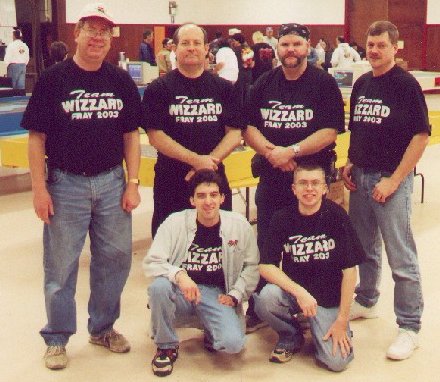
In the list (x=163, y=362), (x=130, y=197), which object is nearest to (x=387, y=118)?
(x=130, y=197)

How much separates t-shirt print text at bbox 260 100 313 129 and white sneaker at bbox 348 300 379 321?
1103 millimetres

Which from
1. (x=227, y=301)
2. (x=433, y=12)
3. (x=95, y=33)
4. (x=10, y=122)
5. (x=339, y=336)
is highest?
(x=433, y=12)

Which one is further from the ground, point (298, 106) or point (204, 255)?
point (298, 106)

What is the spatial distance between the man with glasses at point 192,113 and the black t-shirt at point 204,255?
300 mm

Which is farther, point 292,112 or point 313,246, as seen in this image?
point 292,112

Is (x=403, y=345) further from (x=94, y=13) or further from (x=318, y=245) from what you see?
(x=94, y=13)

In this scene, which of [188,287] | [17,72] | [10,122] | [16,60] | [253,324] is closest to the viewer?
[188,287]

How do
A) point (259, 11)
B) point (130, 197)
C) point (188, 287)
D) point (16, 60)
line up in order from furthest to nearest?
point (259, 11) < point (16, 60) < point (130, 197) < point (188, 287)

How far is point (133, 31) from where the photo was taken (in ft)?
67.8

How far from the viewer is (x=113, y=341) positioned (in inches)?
144

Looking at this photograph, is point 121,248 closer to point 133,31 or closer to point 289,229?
point 289,229

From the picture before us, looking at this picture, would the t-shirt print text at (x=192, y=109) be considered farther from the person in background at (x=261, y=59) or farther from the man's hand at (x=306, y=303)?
the person in background at (x=261, y=59)

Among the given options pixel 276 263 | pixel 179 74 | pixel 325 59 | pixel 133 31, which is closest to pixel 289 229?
pixel 276 263

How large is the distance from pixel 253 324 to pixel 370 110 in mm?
1290
